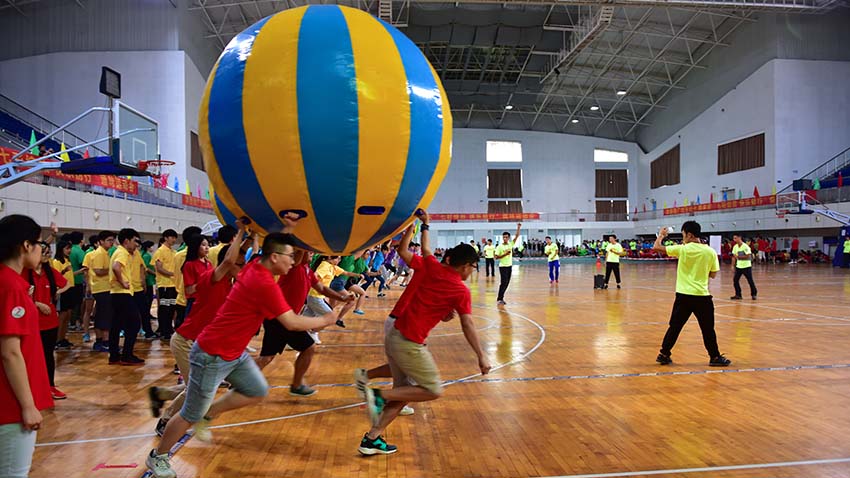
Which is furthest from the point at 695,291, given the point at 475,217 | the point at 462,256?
the point at 475,217

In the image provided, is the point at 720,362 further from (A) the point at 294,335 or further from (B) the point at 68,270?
(B) the point at 68,270

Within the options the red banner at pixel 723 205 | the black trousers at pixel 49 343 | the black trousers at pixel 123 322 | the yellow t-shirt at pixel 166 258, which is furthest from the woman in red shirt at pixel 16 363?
the red banner at pixel 723 205

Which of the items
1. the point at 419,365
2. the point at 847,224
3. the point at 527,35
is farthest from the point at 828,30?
the point at 419,365

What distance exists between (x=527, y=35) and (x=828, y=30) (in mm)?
13734

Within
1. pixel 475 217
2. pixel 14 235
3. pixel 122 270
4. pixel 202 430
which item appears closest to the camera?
pixel 14 235

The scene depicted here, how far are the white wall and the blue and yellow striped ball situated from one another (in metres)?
35.3

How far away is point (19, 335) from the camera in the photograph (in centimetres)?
205

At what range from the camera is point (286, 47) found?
2434mm

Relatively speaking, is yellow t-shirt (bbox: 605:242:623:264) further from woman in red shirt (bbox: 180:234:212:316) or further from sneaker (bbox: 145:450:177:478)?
sneaker (bbox: 145:450:177:478)

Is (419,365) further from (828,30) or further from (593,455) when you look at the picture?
(828,30)

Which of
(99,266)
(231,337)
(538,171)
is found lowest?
(231,337)

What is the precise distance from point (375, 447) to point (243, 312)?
1236 millimetres

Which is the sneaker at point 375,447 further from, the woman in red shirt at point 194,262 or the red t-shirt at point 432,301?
the woman in red shirt at point 194,262

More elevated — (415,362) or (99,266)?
(99,266)
